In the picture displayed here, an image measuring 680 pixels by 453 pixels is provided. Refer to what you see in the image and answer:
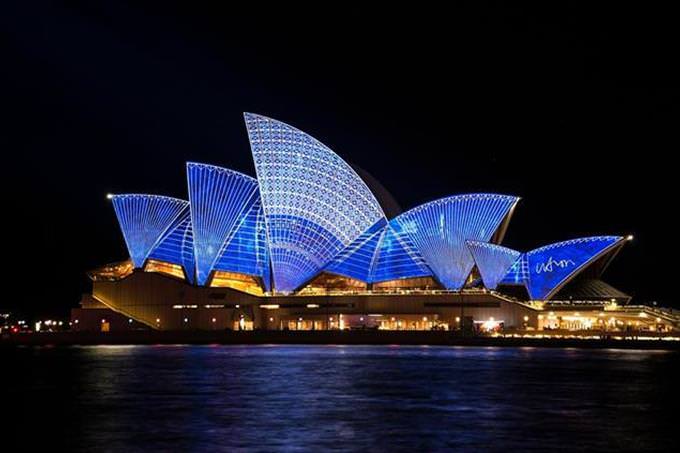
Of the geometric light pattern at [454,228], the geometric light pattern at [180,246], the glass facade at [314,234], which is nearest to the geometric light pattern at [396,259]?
the glass facade at [314,234]

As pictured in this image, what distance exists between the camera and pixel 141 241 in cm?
8994

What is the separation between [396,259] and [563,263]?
680 inches

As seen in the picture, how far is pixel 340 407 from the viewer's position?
28.0 metres

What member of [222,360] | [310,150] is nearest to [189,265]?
[310,150]

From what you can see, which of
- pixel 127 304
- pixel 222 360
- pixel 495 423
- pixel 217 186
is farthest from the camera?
pixel 127 304

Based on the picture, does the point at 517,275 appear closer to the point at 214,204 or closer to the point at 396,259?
the point at 396,259

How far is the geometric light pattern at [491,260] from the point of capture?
84250mm

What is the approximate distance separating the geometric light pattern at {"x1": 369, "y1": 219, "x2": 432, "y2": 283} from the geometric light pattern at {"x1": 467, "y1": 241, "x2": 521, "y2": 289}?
565 cm

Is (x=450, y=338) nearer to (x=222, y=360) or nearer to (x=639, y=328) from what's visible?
(x=639, y=328)

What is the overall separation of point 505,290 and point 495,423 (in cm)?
6508

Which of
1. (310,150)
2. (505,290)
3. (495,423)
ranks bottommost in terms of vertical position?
(495,423)

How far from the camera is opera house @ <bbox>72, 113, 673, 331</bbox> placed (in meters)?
84.6
